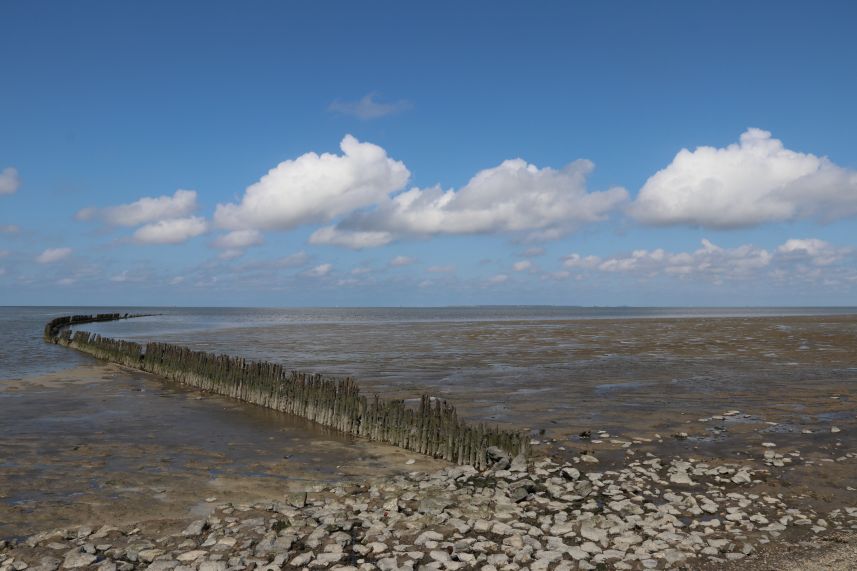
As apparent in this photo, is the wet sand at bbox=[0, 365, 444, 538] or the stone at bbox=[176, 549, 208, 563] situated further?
the wet sand at bbox=[0, 365, 444, 538]

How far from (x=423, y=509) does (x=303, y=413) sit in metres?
8.71

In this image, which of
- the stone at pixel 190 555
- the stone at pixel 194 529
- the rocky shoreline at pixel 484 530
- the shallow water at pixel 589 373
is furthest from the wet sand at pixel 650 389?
the stone at pixel 190 555

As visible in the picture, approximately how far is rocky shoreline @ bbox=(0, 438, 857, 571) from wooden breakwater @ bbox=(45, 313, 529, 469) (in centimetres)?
132

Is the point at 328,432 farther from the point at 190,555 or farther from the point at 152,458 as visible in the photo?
the point at 190,555

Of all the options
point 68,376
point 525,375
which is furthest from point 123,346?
point 525,375

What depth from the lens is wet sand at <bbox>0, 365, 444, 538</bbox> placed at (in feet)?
31.0

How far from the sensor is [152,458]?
12.4m

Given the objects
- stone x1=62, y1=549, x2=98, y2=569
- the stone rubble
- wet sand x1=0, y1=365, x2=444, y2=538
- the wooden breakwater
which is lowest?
wet sand x1=0, y1=365, x2=444, y2=538

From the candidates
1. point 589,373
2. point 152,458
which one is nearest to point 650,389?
point 589,373

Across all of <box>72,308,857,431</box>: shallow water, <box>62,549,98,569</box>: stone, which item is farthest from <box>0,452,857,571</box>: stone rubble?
<box>72,308,857,431</box>: shallow water

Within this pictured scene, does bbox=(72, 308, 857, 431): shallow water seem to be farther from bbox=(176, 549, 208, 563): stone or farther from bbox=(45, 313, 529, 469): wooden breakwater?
bbox=(176, 549, 208, 563): stone

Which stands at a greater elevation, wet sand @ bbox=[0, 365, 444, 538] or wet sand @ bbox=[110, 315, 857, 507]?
wet sand @ bbox=[110, 315, 857, 507]

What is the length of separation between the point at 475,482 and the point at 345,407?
5.54 meters

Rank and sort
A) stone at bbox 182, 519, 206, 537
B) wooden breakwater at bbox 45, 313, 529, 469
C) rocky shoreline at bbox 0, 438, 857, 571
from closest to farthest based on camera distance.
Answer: rocky shoreline at bbox 0, 438, 857, 571, stone at bbox 182, 519, 206, 537, wooden breakwater at bbox 45, 313, 529, 469
